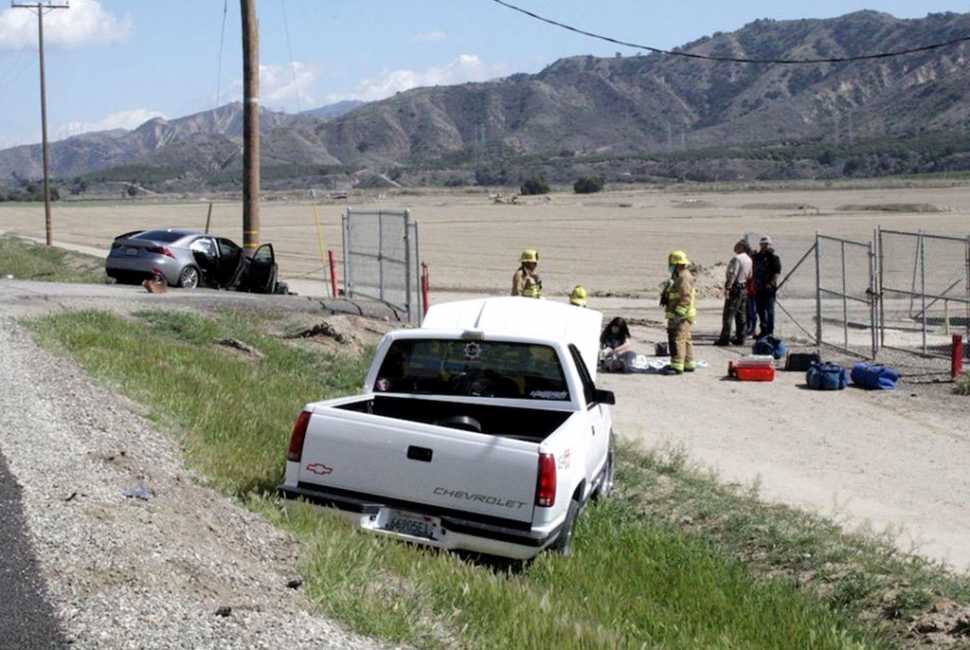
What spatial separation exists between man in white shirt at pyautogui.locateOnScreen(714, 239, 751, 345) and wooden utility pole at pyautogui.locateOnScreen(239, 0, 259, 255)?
29.4 feet

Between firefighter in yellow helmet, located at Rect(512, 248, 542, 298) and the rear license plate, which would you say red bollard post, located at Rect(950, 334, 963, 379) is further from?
the rear license plate

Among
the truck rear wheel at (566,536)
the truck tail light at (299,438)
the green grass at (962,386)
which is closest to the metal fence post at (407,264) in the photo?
the green grass at (962,386)

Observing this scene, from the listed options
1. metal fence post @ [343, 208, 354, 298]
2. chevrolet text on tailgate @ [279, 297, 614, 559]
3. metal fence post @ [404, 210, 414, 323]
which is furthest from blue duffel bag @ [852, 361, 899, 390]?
metal fence post @ [343, 208, 354, 298]

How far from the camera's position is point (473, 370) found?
922 cm

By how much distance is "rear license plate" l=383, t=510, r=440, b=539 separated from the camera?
7789 millimetres

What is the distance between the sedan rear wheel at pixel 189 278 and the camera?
86.4 ft

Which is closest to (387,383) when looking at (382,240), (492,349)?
(492,349)

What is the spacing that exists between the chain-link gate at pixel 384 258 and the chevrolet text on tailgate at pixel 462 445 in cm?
1164

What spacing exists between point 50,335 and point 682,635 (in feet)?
28.6

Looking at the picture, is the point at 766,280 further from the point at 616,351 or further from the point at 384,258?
the point at 384,258

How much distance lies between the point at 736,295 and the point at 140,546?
1720 cm

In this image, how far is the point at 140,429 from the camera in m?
9.06

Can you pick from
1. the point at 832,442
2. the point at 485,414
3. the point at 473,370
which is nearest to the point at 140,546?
the point at 485,414

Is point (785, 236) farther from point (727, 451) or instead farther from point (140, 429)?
point (140, 429)
